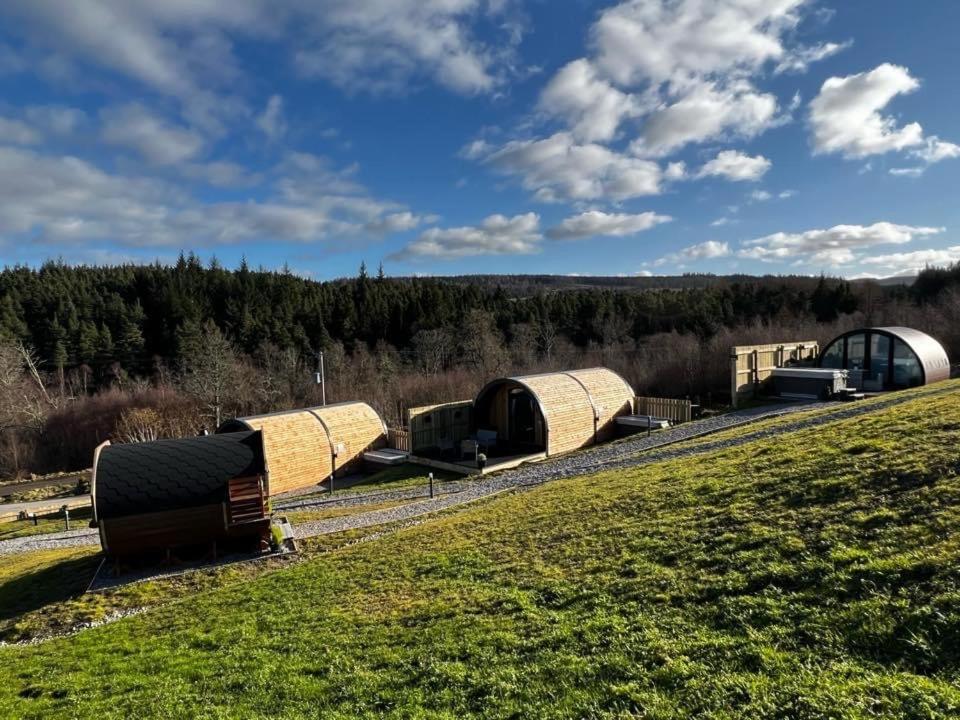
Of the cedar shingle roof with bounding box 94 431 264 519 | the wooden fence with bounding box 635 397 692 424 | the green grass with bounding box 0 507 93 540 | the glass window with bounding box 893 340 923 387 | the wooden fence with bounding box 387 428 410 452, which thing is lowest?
the green grass with bounding box 0 507 93 540

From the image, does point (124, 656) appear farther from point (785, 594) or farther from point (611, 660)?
point (785, 594)

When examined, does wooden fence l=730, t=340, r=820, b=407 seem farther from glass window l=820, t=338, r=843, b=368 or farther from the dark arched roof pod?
the dark arched roof pod

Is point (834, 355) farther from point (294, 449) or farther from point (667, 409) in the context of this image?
point (294, 449)

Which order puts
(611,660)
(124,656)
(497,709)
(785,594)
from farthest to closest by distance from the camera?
(124,656)
(785,594)
(611,660)
(497,709)

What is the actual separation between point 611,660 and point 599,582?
2.22 metres

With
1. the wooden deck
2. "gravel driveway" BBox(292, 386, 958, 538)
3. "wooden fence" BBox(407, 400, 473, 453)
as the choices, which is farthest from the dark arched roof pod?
"wooden fence" BBox(407, 400, 473, 453)

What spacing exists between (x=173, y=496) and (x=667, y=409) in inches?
940

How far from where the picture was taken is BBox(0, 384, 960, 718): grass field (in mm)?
4883

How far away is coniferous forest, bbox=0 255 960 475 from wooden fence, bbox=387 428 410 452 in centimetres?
1868

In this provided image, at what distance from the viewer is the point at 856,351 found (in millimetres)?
29141

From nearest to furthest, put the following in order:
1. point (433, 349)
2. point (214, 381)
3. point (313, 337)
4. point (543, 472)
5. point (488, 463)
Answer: point (543, 472), point (488, 463), point (214, 381), point (433, 349), point (313, 337)

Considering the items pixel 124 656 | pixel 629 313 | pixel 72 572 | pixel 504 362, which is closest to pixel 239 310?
pixel 504 362

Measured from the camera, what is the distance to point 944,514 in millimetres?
6988

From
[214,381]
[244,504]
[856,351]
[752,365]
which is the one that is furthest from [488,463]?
[214,381]
